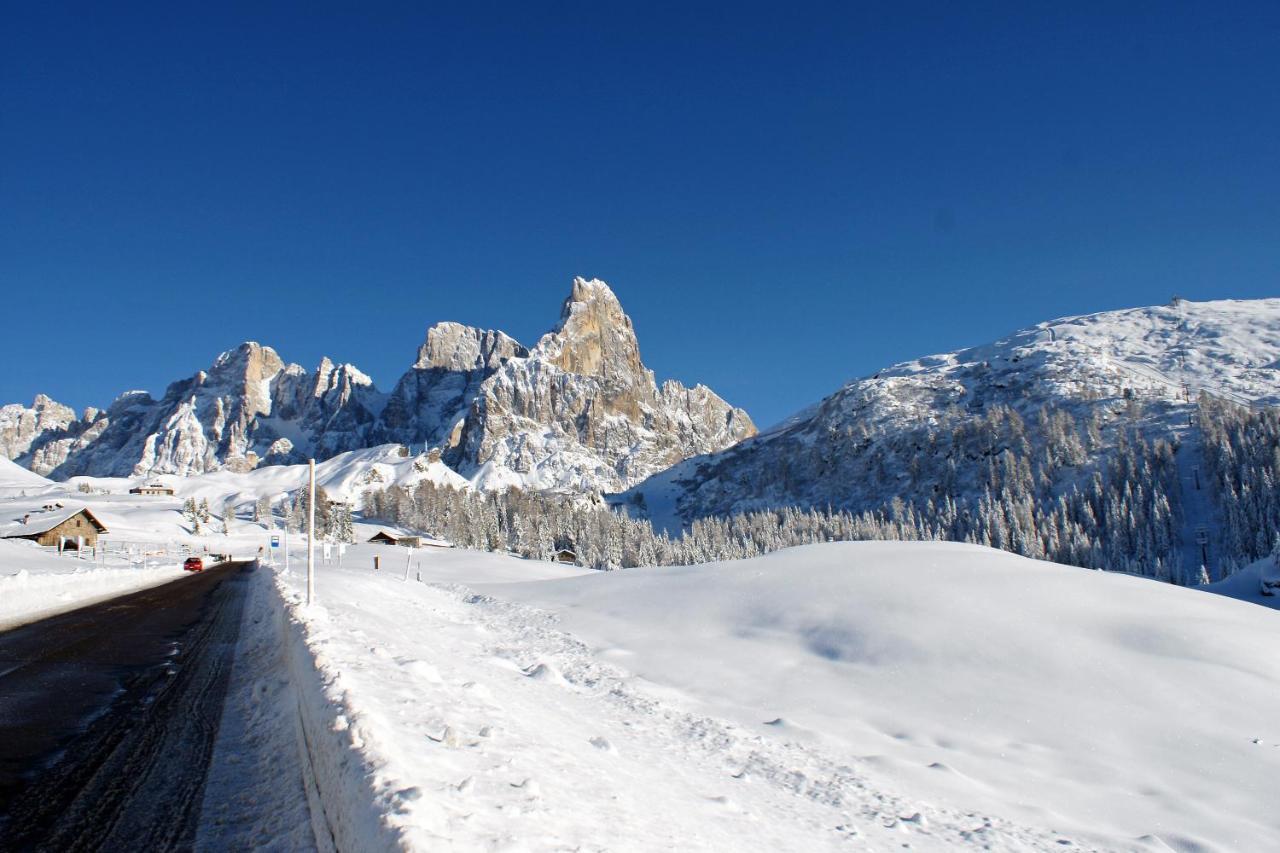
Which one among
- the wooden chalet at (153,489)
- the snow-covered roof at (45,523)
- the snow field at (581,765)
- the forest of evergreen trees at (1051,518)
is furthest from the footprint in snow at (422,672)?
the wooden chalet at (153,489)

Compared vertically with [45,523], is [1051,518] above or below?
below

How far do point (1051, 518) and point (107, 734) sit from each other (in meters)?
152

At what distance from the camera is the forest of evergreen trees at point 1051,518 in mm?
128250

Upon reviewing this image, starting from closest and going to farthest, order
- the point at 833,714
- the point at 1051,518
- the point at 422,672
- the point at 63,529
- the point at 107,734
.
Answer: the point at 107,734
the point at 422,672
the point at 833,714
the point at 63,529
the point at 1051,518

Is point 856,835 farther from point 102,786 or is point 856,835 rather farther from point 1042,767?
point 102,786

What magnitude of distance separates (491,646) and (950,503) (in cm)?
17587

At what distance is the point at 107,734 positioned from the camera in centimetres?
917

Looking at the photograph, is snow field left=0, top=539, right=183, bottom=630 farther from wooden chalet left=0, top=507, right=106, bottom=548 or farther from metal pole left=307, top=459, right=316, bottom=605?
wooden chalet left=0, top=507, right=106, bottom=548

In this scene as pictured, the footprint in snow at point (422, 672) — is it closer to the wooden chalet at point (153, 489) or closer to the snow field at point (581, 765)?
the snow field at point (581, 765)

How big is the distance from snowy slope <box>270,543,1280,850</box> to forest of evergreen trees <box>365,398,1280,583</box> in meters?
115

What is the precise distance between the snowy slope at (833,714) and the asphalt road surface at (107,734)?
175 cm

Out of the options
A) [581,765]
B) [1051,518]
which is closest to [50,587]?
[581,765]

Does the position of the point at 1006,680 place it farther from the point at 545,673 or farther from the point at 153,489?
the point at 153,489

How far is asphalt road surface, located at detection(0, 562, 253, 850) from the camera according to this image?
6.48 m
